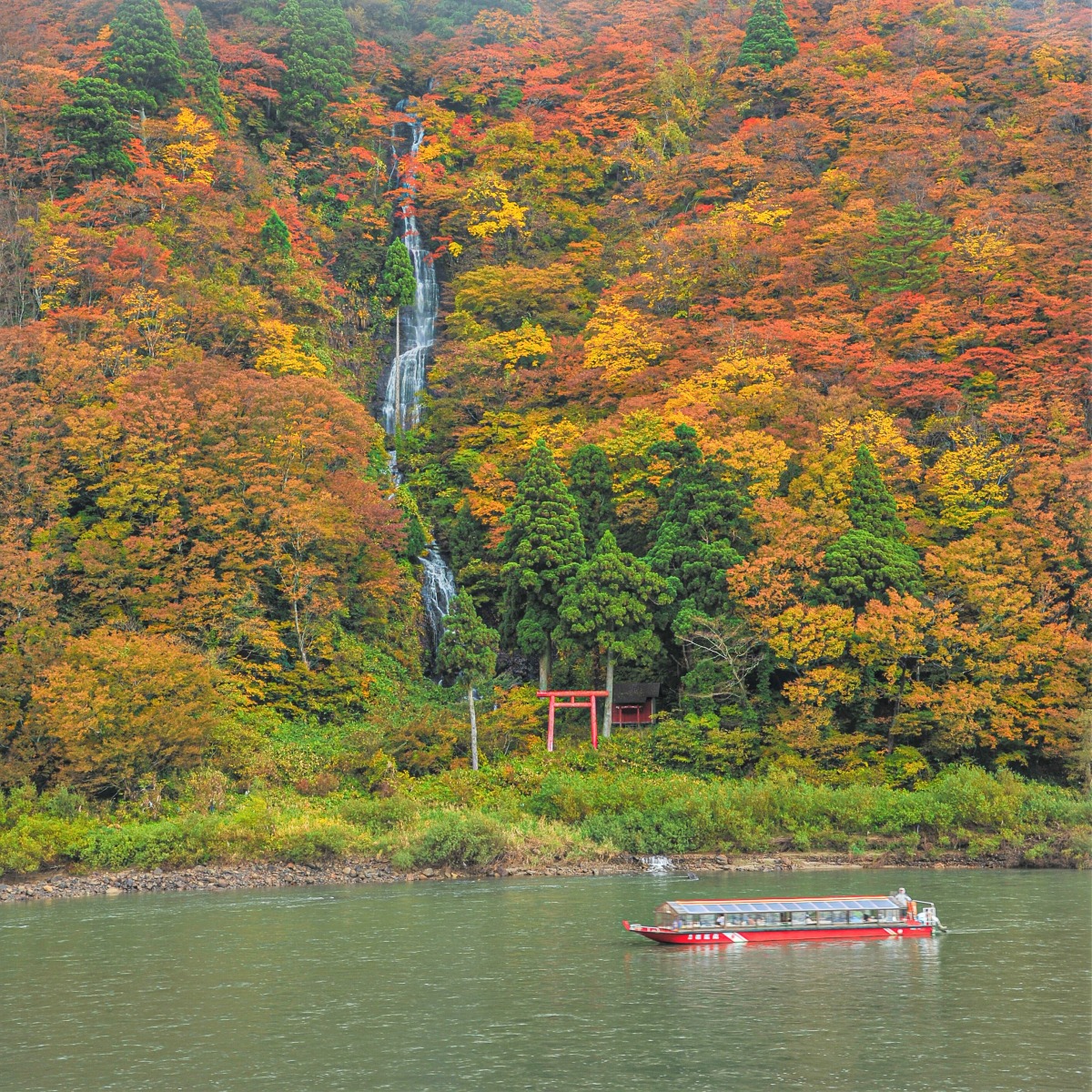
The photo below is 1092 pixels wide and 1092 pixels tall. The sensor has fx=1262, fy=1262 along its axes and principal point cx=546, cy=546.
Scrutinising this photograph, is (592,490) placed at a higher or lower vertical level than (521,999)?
higher

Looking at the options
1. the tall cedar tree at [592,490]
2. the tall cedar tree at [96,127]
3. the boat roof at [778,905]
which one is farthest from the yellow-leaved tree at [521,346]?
the boat roof at [778,905]

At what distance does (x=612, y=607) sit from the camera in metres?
46.5

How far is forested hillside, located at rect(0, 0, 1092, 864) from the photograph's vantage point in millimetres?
44375

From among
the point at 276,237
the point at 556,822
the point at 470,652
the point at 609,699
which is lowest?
the point at 556,822

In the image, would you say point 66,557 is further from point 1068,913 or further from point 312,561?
point 1068,913

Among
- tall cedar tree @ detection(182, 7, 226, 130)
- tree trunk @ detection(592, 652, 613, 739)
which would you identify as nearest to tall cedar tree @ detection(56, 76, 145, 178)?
tall cedar tree @ detection(182, 7, 226, 130)

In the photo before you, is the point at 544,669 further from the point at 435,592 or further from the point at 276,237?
→ the point at 276,237

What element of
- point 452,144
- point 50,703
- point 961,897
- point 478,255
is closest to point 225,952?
point 50,703

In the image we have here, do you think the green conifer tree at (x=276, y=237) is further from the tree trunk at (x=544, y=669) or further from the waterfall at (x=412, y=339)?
the tree trunk at (x=544, y=669)

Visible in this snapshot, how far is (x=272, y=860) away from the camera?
40031 millimetres

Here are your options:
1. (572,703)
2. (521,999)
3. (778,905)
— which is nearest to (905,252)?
(572,703)

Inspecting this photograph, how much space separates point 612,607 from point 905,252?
28003 millimetres

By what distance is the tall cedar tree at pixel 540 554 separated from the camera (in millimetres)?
49312

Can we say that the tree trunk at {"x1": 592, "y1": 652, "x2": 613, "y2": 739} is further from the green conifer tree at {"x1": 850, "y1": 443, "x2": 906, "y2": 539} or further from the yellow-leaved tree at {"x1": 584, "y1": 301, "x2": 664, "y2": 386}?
the yellow-leaved tree at {"x1": 584, "y1": 301, "x2": 664, "y2": 386}
